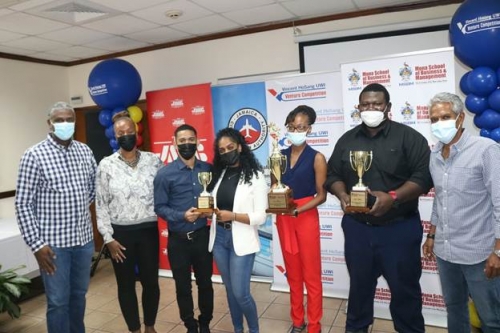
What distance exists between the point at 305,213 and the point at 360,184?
2.03 ft

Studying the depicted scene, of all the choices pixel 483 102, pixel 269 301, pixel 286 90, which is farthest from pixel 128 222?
pixel 483 102

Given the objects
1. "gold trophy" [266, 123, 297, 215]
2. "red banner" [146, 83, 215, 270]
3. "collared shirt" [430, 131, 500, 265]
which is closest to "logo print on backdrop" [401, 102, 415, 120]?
"collared shirt" [430, 131, 500, 265]

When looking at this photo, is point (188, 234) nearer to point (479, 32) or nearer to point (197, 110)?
point (197, 110)

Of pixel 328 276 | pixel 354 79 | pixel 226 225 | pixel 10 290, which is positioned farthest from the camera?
pixel 328 276

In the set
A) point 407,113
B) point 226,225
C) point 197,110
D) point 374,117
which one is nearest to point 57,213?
point 226,225

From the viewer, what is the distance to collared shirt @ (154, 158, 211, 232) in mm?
2508

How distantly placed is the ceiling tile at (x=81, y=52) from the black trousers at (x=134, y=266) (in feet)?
10.9

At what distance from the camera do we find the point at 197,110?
13.7 feet

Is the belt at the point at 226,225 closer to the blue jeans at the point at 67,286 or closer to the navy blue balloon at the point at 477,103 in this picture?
the blue jeans at the point at 67,286

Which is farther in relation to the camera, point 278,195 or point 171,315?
point 171,315

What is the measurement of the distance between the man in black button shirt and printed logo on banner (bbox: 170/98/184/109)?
98.9 inches

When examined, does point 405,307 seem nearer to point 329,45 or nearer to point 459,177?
point 459,177

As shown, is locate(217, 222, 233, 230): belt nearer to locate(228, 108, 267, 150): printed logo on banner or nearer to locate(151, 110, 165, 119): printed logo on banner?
locate(228, 108, 267, 150): printed logo on banner

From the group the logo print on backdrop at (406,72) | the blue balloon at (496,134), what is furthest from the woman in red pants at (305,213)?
the blue balloon at (496,134)
